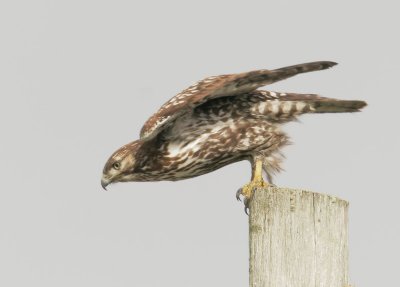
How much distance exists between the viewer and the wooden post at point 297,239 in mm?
5789

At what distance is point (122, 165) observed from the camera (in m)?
9.38

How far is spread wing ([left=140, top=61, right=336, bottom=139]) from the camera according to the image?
7965mm

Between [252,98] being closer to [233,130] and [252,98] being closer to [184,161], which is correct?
[233,130]

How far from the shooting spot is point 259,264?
231 inches

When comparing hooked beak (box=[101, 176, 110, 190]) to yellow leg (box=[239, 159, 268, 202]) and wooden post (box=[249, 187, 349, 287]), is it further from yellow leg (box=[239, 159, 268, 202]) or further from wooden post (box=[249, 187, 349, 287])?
wooden post (box=[249, 187, 349, 287])

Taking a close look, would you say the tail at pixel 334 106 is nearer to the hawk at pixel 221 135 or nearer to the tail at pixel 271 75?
the hawk at pixel 221 135

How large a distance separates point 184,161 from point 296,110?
141 cm

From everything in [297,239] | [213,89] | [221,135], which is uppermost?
[213,89]

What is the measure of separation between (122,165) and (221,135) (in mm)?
1264

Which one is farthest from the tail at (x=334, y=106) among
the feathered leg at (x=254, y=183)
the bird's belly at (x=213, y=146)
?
the feathered leg at (x=254, y=183)

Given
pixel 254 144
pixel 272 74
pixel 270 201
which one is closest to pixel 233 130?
pixel 254 144

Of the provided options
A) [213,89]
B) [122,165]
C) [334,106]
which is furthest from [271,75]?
[122,165]

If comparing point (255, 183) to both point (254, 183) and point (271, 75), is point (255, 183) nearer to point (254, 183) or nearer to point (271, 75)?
point (254, 183)

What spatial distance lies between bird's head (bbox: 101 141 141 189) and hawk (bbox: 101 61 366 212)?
0.01 m
